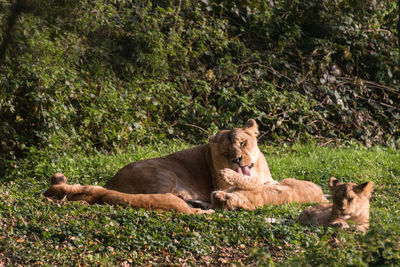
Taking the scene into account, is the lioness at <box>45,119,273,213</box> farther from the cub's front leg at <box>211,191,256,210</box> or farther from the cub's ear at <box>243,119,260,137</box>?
the cub's front leg at <box>211,191,256,210</box>

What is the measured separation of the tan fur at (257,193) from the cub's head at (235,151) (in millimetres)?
362

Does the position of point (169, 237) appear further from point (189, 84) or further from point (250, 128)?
point (189, 84)

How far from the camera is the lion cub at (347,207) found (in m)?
6.10

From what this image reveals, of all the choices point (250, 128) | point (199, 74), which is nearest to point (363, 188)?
point (250, 128)

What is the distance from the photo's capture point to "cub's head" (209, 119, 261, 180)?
8078 mm

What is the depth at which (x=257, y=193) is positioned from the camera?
7.66m

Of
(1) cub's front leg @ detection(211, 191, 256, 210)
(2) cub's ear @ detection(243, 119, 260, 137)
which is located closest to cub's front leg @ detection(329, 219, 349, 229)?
(1) cub's front leg @ detection(211, 191, 256, 210)

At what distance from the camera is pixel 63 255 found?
5355mm

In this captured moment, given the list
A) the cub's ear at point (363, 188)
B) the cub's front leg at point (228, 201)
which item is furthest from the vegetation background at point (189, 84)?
the cub's ear at point (363, 188)

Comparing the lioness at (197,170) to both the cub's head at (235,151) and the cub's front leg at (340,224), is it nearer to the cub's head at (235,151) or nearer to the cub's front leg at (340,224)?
the cub's head at (235,151)

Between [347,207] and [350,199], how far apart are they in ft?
0.26

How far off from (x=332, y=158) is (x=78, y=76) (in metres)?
4.90

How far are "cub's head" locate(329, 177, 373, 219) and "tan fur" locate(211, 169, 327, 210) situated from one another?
51.1 inches

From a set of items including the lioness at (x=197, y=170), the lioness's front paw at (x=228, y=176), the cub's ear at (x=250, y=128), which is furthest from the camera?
the cub's ear at (x=250, y=128)
